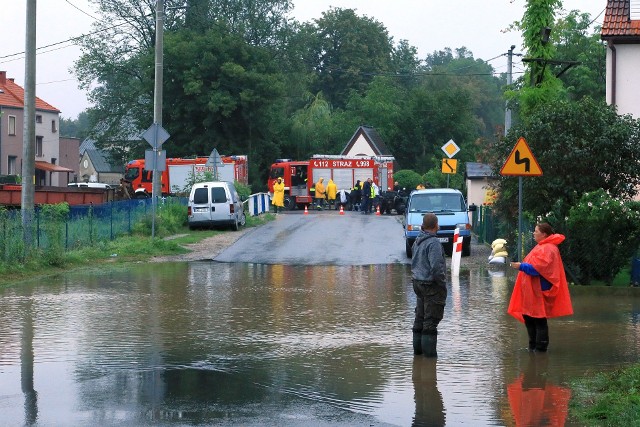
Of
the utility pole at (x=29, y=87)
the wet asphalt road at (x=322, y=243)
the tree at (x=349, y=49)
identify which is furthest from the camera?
the tree at (x=349, y=49)

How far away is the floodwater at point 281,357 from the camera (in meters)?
8.65

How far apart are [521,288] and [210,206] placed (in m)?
23.1

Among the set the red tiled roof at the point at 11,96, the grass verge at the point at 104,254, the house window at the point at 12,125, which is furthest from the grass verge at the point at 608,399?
the house window at the point at 12,125

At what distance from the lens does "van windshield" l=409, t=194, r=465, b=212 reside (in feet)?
90.2

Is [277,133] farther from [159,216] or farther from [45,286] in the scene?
[45,286]

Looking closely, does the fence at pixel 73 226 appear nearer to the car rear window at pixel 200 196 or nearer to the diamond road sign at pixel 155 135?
the car rear window at pixel 200 196

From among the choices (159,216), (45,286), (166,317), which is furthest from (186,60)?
(166,317)

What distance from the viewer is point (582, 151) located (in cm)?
2033

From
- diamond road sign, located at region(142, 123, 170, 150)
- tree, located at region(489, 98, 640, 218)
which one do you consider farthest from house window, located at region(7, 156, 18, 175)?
tree, located at region(489, 98, 640, 218)

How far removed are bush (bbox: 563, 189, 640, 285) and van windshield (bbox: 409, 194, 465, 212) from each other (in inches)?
322

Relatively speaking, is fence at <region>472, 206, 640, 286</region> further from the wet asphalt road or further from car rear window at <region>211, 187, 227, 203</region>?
car rear window at <region>211, 187, 227, 203</region>

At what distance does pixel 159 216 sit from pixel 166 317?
1792 centimetres

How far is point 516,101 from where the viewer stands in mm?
32594

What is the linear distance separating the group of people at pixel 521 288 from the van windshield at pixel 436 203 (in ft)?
51.2
